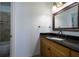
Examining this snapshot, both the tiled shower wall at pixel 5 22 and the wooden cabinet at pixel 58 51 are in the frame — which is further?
the tiled shower wall at pixel 5 22

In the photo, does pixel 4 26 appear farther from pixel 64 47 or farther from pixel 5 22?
pixel 64 47

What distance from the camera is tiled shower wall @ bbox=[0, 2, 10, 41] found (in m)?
3.59

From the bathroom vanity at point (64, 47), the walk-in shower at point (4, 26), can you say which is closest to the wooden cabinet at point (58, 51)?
the bathroom vanity at point (64, 47)

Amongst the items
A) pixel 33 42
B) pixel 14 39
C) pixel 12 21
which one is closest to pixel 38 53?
pixel 33 42

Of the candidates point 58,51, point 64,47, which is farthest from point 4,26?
point 64,47

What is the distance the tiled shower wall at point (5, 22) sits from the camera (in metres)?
3.59

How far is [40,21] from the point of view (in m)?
4.12

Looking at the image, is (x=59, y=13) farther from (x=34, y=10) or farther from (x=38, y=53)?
(x=38, y=53)

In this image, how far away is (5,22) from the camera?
3.62 m

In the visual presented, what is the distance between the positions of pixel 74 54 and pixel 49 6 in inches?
119

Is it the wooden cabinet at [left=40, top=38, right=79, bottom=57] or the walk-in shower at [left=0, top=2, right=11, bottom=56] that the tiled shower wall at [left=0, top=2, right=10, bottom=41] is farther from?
the wooden cabinet at [left=40, top=38, right=79, bottom=57]

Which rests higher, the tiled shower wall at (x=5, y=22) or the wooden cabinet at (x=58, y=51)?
the tiled shower wall at (x=5, y=22)

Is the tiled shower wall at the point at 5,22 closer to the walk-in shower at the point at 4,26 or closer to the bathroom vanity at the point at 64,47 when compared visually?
the walk-in shower at the point at 4,26

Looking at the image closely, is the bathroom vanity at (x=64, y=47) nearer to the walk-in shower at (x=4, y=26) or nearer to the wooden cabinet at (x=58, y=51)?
the wooden cabinet at (x=58, y=51)
